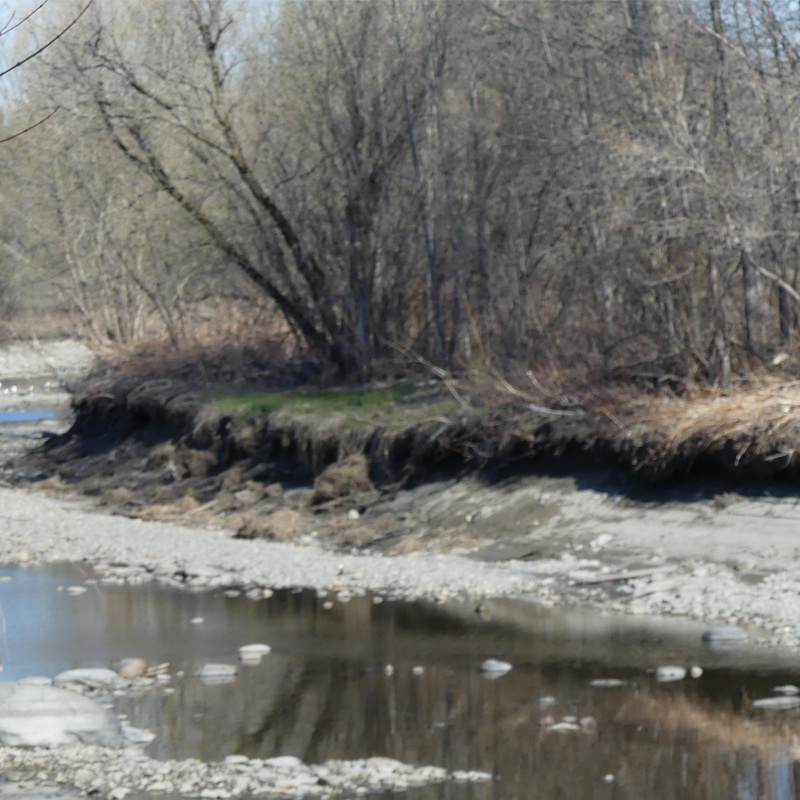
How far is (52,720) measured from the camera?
7.55 m

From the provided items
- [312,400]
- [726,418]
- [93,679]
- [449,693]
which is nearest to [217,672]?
[93,679]

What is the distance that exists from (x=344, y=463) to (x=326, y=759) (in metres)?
10.00

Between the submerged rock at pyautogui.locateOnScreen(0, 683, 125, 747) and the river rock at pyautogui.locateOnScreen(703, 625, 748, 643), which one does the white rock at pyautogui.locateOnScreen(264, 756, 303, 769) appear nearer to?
the submerged rock at pyautogui.locateOnScreen(0, 683, 125, 747)

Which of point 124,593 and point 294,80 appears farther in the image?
point 294,80

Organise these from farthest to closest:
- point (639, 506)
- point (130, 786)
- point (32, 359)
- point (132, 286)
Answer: point (32, 359)
point (132, 286)
point (639, 506)
point (130, 786)

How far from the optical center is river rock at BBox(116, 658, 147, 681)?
29.6 ft

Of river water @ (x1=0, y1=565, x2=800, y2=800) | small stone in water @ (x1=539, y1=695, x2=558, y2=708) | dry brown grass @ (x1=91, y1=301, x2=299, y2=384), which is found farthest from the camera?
dry brown grass @ (x1=91, y1=301, x2=299, y2=384)

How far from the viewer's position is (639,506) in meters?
13.3

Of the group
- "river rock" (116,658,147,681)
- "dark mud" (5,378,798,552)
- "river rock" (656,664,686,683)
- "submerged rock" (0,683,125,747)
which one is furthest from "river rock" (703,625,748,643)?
"submerged rock" (0,683,125,747)

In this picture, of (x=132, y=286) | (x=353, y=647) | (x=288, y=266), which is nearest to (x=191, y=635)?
(x=353, y=647)

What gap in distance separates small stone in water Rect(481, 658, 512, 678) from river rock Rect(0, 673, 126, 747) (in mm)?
2718

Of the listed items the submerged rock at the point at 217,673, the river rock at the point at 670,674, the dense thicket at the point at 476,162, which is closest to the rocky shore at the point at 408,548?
the river rock at the point at 670,674

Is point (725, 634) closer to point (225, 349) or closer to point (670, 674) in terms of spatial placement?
point (670, 674)

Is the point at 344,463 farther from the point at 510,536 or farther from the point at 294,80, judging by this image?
the point at 294,80
